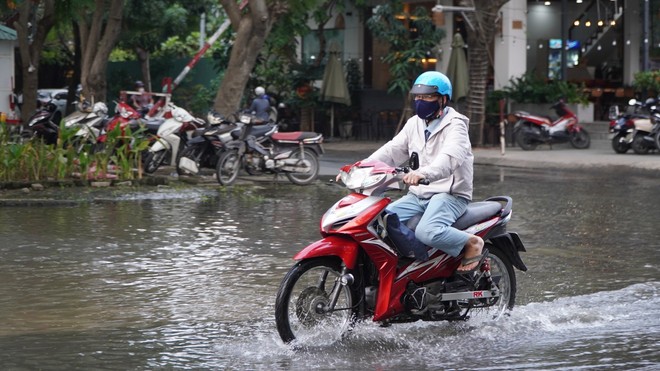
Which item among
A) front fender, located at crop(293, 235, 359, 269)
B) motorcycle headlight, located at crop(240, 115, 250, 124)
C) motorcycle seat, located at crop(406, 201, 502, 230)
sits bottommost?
front fender, located at crop(293, 235, 359, 269)

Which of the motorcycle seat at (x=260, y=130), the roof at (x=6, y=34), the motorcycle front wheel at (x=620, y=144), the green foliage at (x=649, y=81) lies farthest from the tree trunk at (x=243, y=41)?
the green foliage at (x=649, y=81)

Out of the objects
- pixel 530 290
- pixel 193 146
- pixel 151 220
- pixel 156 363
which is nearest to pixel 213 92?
pixel 193 146

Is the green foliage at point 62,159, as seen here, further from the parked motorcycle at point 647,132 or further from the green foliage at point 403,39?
the green foliage at point 403,39

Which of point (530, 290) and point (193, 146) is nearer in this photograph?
point (530, 290)

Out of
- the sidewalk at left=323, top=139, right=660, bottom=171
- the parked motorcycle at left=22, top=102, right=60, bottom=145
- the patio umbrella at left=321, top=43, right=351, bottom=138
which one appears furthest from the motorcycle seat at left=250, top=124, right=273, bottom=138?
the patio umbrella at left=321, top=43, right=351, bottom=138

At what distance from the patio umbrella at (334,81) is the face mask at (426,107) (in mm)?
23789

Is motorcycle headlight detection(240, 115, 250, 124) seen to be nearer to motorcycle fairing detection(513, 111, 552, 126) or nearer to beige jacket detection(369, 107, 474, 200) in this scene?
motorcycle fairing detection(513, 111, 552, 126)

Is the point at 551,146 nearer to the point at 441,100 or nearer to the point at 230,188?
the point at 230,188

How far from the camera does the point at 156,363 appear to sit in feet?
22.0

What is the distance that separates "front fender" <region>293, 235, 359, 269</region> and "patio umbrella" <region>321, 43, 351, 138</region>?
79.7 feet

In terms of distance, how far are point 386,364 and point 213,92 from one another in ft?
91.8

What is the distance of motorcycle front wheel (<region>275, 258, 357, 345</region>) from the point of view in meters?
6.97

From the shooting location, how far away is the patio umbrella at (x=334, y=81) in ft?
102

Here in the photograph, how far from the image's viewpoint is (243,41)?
2075 cm
